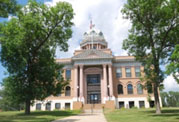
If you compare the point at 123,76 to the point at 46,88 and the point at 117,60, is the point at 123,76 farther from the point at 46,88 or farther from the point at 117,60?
the point at 46,88

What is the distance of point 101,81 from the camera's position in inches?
1602

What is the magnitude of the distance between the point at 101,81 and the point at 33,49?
21.2 metres

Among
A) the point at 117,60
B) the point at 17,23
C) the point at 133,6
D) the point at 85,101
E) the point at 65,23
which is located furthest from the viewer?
the point at 117,60

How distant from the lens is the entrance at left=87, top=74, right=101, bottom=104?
132 ft

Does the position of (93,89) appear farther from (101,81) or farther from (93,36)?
(93,36)

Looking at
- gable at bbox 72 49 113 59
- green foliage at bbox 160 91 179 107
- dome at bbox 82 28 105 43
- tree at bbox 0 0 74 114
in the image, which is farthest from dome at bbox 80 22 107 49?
green foliage at bbox 160 91 179 107

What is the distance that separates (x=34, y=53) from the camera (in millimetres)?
22734

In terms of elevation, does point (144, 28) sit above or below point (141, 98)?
above

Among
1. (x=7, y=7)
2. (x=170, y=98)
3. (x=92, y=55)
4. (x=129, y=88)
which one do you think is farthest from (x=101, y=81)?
(x=170, y=98)

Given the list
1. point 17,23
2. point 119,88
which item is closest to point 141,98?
point 119,88

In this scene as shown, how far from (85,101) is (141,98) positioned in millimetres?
12520

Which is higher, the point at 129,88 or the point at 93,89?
Result: the point at 129,88

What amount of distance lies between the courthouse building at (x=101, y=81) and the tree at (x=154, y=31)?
704 inches

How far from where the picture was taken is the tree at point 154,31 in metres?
18.9
